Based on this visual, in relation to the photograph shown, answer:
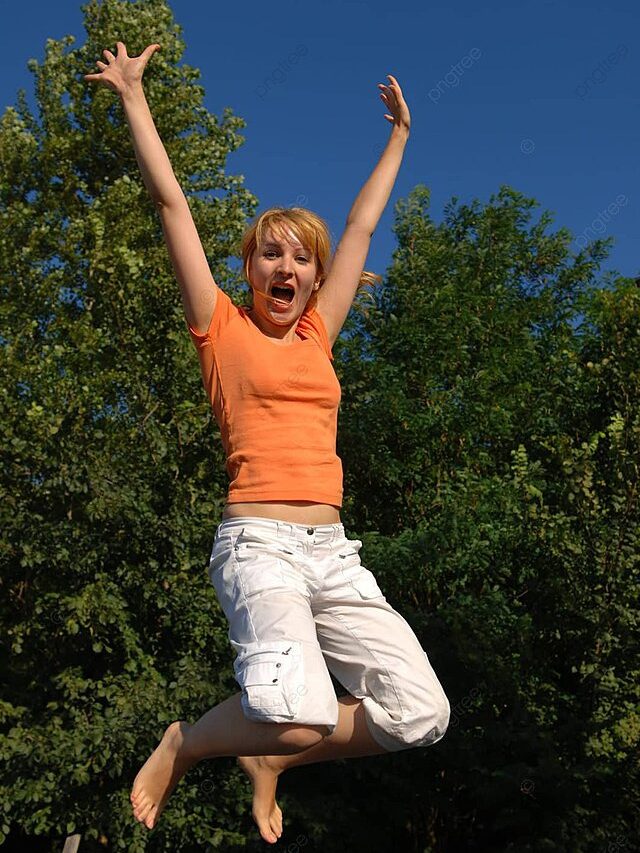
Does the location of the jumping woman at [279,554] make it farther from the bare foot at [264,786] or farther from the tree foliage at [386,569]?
the tree foliage at [386,569]

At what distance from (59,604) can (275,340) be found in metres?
6.39

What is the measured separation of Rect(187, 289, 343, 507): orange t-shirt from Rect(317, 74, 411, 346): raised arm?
0.98 ft

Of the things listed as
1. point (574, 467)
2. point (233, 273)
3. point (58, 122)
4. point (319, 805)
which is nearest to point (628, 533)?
point (574, 467)

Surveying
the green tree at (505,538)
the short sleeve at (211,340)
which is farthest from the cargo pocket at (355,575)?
the green tree at (505,538)

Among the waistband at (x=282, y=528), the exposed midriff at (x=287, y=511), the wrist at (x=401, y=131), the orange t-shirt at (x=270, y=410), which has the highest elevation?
the wrist at (x=401, y=131)

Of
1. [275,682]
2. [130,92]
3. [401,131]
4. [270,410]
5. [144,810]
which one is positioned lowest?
[144,810]

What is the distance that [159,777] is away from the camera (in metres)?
2.96

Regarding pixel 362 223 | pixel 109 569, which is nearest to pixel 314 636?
pixel 362 223

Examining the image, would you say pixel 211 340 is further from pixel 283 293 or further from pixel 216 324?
pixel 283 293

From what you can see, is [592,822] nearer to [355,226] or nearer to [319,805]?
[319,805]

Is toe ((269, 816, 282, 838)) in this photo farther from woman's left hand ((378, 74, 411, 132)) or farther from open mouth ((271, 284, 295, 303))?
woman's left hand ((378, 74, 411, 132))

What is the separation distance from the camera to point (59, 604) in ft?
28.6

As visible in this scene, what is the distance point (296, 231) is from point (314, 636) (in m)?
1.17

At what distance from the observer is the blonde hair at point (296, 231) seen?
296 centimetres
